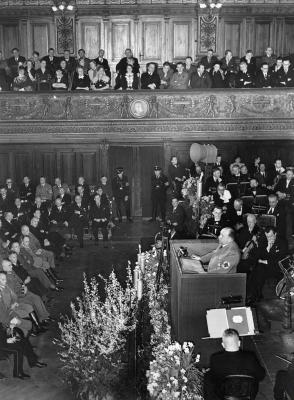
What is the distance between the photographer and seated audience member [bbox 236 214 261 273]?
998 centimetres

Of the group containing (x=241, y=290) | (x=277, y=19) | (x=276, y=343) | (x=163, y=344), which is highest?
(x=277, y=19)

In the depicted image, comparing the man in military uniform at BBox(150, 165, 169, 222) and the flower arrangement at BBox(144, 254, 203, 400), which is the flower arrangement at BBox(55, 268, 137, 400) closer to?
the flower arrangement at BBox(144, 254, 203, 400)

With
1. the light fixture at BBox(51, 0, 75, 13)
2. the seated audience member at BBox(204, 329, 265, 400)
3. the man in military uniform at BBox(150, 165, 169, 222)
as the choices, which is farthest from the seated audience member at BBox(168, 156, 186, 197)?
the seated audience member at BBox(204, 329, 265, 400)

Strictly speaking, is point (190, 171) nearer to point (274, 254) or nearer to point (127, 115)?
point (127, 115)

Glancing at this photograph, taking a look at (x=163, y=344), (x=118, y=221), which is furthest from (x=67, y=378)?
(x=118, y=221)

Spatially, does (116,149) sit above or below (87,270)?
above

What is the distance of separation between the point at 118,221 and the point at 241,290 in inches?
387

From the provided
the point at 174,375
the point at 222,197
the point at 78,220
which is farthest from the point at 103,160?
the point at 174,375

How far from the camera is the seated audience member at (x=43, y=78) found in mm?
17188

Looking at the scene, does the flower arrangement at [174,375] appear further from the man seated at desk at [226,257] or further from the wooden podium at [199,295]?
the man seated at desk at [226,257]

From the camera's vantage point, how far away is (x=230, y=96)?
16984 millimetres

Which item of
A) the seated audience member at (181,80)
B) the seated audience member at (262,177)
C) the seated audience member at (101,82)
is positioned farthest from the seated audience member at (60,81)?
the seated audience member at (262,177)

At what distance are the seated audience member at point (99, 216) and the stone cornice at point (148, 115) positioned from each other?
350cm

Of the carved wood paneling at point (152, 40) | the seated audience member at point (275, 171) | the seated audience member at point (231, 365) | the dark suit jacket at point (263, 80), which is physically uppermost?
the carved wood paneling at point (152, 40)
